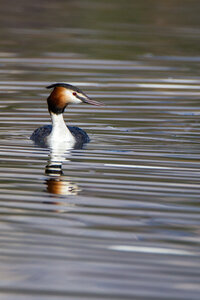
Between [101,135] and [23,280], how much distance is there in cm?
665

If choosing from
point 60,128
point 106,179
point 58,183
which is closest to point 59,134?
point 60,128

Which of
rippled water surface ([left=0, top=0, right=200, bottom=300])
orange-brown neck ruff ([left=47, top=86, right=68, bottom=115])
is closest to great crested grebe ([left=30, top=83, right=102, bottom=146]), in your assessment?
orange-brown neck ruff ([left=47, top=86, right=68, bottom=115])

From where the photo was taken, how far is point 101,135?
41.4 feet

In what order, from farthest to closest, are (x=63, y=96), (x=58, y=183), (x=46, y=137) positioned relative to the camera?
(x=63, y=96) → (x=46, y=137) → (x=58, y=183)

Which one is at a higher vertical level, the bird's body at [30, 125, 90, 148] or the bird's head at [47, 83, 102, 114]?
the bird's head at [47, 83, 102, 114]

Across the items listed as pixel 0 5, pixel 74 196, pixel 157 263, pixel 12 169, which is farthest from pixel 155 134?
pixel 0 5

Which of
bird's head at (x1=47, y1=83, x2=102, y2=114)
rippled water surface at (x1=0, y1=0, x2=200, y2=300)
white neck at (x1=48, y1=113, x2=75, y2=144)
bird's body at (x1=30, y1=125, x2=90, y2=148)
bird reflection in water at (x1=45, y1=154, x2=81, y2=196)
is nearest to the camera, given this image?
rippled water surface at (x1=0, y1=0, x2=200, y2=300)

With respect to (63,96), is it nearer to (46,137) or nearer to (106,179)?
(46,137)

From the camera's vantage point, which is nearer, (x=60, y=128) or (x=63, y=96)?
(x=60, y=128)

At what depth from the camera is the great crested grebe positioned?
479 inches

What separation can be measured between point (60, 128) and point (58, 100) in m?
0.55

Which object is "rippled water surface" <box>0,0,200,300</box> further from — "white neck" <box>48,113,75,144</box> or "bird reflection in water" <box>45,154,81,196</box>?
"white neck" <box>48,113,75,144</box>

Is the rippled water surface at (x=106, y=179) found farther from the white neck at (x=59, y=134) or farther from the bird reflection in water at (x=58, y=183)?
the white neck at (x=59, y=134)

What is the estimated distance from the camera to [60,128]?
1239 centimetres
